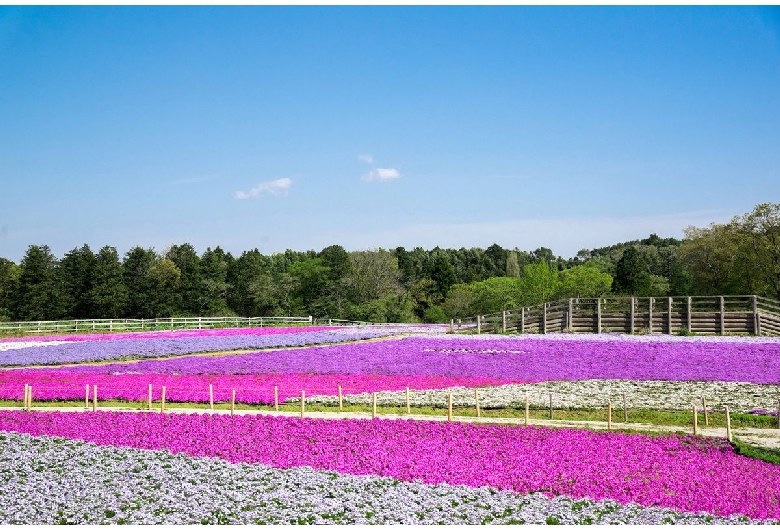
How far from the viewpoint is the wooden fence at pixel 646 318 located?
50938 millimetres

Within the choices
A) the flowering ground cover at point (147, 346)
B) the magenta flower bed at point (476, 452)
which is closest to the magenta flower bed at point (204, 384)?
the magenta flower bed at point (476, 452)

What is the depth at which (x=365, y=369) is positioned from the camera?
3762cm

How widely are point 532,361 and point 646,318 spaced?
17808 mm

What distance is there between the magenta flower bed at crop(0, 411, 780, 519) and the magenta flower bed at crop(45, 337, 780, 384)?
13022 millimetres

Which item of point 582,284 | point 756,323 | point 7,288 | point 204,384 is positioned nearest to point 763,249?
point 756,323

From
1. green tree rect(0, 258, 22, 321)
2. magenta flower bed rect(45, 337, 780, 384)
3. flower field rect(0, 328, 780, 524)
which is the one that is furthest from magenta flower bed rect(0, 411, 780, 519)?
green tree rect(0, 258, 22, 321)

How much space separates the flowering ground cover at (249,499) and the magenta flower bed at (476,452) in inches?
28.1

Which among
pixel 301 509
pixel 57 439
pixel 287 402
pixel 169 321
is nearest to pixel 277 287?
pixel 169 321

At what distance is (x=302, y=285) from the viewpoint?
104688 mm

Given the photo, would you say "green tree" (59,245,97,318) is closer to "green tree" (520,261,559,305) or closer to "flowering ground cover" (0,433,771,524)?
"green tree" (520,261,559,305)

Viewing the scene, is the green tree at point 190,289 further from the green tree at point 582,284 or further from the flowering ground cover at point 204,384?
the flowering ground cover at point 204,384

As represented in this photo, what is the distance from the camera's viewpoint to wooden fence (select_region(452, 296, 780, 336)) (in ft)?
167

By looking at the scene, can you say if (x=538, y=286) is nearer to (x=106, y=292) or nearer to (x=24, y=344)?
(x=106, y=292)

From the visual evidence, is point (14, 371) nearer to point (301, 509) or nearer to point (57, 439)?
point (57, 439)
